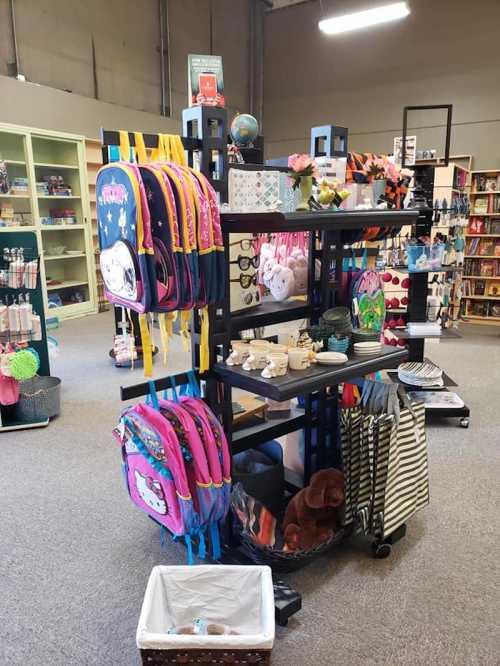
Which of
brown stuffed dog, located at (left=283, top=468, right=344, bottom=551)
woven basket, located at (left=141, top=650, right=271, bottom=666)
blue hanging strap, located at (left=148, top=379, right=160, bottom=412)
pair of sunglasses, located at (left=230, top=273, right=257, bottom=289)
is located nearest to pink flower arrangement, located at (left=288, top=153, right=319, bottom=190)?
pair of sunglasses, located at (left=230, top=273, right=257, bottom=289)

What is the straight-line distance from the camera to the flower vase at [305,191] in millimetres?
1763

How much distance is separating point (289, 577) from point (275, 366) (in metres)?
0.89

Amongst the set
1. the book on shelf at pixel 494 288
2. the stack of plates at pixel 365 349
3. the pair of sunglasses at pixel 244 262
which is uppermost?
the pair of sunglasses at pixel 244 262

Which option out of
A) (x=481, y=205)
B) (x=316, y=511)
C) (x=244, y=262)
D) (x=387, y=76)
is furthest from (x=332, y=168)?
(x=387, y=76)

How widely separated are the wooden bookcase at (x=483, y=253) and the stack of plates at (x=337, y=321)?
608 cm

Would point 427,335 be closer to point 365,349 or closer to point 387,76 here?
point 365,349

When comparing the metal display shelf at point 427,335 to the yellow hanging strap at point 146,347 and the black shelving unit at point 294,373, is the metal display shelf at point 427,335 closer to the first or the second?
the black shelving unit at point 294,373

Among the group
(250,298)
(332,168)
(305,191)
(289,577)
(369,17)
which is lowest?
(289,577)

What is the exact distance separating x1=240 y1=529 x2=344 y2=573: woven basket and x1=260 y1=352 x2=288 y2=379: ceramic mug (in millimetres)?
642

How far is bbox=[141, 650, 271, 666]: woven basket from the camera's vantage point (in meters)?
1.32

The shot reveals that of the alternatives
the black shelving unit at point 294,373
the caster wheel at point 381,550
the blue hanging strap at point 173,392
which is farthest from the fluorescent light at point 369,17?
the caster wheel at point 381,550

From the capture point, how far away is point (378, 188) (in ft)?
6.87

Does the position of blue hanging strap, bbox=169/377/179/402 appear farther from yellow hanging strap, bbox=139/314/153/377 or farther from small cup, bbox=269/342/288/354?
small cup, bbox=269/342/288/354

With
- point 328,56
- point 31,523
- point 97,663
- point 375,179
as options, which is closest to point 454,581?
point 97,663
